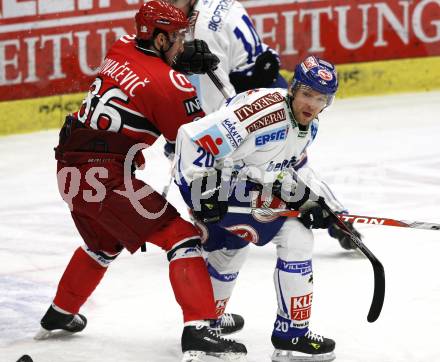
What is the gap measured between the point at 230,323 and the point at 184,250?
1.88ft

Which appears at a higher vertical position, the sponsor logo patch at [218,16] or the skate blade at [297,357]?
the sponsor logo patch at [218,16]

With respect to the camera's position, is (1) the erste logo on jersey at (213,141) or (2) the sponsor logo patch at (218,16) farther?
(2) the sponsor logo patch at (218,16)

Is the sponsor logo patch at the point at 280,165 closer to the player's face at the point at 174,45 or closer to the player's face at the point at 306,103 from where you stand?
the player's face at the point at 306,103

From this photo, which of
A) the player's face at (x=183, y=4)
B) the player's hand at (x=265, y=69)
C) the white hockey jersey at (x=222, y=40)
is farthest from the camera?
the player's hand at (x=265, y=69)

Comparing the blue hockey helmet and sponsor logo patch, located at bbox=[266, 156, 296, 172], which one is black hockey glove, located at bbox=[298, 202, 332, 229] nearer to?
sponsor logo patch, located at bbox=[266, 156, 296, 172]

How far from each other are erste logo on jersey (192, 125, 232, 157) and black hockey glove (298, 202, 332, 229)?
32cm

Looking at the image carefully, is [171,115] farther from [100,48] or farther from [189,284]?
[100,48]

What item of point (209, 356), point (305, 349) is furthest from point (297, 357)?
point (209, 356)

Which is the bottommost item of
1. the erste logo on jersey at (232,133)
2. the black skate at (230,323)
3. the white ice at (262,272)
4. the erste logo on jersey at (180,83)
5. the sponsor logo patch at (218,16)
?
the white ice at (262,272)

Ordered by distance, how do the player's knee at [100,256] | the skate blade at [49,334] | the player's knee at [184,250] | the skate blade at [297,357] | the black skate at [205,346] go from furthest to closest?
the skate blade at [49,334] < the player's knee at [100,256] < the skate blade at [297,357] < the player's knee at [184,250] < the black skate at [205,346]

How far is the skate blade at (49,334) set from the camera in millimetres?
4309

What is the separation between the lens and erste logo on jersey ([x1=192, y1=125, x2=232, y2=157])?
3812 millimetres

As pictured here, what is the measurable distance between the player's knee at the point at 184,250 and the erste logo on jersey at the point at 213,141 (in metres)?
0.29

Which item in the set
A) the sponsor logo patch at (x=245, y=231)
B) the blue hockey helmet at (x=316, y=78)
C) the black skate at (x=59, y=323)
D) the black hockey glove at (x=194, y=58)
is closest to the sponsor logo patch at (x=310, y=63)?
the blue hockey helmet at (x=316, y=78)
